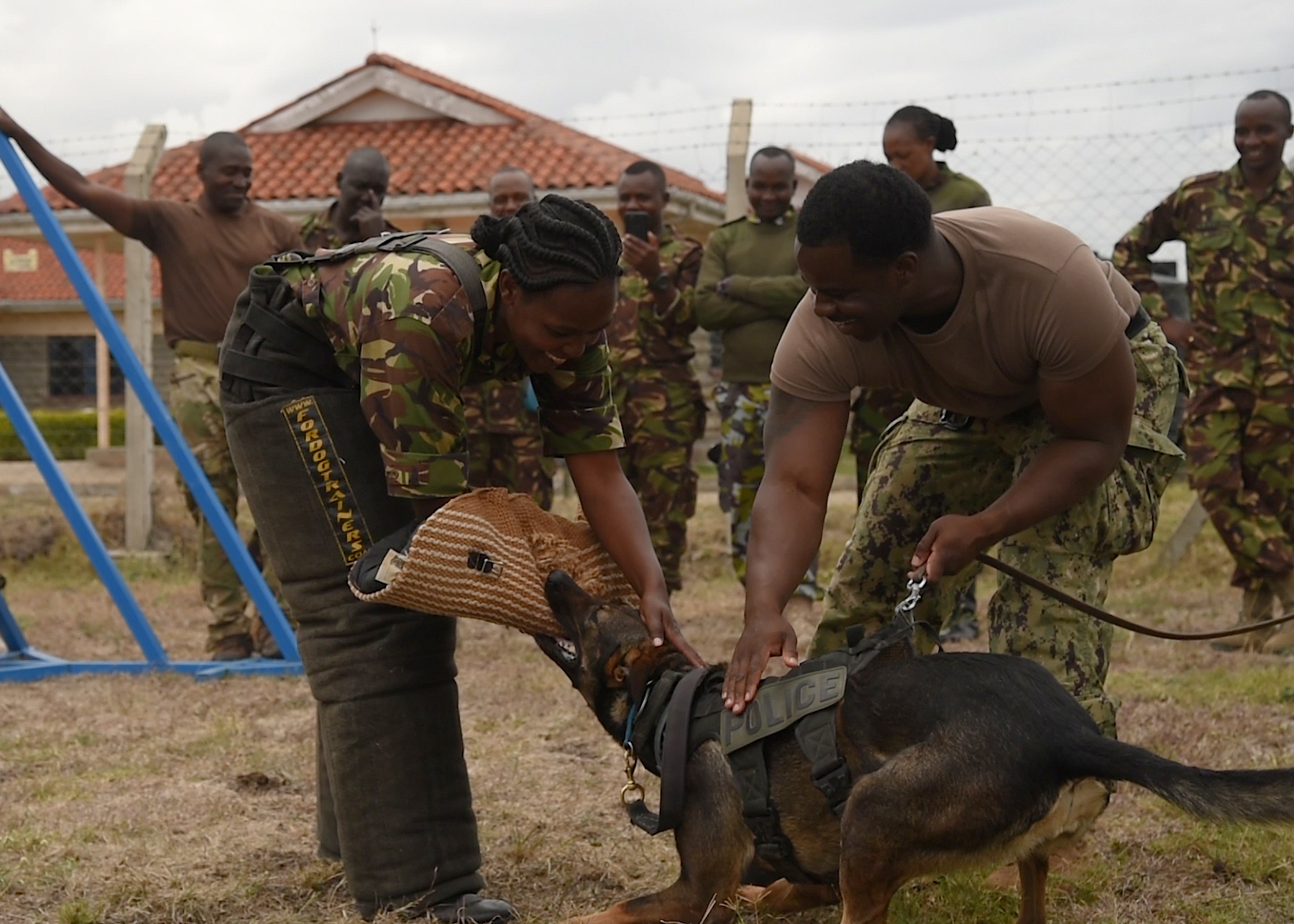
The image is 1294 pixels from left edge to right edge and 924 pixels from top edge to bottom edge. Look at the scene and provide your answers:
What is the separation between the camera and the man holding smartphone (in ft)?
25.5

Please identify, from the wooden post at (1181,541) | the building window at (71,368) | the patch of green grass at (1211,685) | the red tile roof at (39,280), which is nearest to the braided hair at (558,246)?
the patch of green grass at (1211,685)

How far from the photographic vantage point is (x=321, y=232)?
7551 millimetres

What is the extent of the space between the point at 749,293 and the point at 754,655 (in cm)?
432

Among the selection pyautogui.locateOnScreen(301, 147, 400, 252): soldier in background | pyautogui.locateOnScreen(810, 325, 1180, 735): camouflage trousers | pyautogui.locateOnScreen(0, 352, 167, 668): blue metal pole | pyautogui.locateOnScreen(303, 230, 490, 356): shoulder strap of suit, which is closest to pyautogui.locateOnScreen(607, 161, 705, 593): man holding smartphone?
pyautogui.locateOnScreen(301, 147, 400, 252): soldier in background

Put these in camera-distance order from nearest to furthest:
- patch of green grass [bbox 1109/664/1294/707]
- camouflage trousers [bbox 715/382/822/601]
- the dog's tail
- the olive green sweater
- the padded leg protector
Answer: the dog's tail < the padded leg protector < patch of green grass [bbox 1109/664/1294/707] < the olive green sweater < camouflage trousers [bbox 715/382/822/601]

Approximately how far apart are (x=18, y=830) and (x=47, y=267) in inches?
1027

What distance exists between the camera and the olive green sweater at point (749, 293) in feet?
24.4

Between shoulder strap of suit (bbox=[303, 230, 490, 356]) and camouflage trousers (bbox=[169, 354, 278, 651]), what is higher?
shoulder strap of suit (bbox=[303, 230, 490, 356])

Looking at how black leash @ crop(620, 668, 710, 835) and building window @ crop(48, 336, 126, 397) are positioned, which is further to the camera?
building window @ crop(48, 336, 126, 397)

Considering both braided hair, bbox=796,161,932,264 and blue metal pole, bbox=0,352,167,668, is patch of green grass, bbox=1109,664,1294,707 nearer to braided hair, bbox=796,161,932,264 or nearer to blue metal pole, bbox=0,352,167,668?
braided hair, bbox=796,161,932,264

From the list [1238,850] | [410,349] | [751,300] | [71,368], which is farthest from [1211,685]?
[71,368]

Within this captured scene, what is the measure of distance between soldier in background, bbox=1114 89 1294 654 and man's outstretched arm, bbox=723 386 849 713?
4.24 meters

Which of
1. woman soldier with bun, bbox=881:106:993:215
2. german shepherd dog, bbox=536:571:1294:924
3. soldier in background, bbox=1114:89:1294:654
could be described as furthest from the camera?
soldier in background, bbox=1114:89:1294:654

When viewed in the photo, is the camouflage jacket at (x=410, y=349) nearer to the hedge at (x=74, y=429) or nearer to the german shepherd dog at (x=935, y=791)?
the german shepherd dog at (x=935, y=791)
